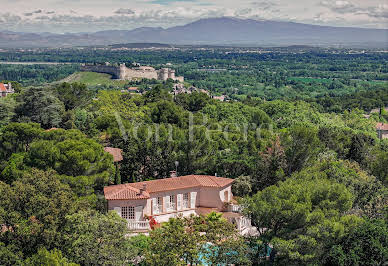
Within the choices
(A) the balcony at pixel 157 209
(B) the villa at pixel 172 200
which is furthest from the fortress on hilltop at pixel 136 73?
(A) the balcony at pixel 157 209

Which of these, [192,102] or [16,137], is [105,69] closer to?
[192,102]

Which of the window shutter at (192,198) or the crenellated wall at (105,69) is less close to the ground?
the window shutter at (192,198)

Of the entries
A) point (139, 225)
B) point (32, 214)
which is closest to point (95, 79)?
point (139, 225)

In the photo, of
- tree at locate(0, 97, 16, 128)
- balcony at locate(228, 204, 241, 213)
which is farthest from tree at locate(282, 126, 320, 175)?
tree at locate(0, 97, 16, 128)

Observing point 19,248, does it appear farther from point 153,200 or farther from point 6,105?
point 6,105

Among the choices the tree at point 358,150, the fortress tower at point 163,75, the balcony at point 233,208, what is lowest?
the fortress tower at point 163,75

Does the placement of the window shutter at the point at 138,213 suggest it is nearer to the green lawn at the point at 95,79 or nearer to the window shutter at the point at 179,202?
the window shutter at the point at 179,202
